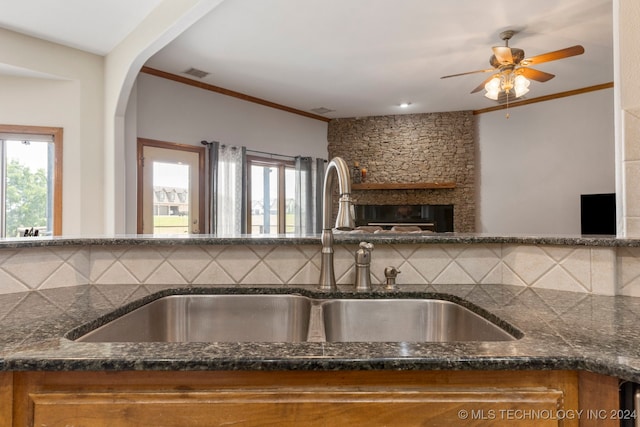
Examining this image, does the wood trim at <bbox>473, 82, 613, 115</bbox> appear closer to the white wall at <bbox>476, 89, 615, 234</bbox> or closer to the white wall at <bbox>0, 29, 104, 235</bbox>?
the white wall at <bbox>476, 89, 615, 234</bbox>

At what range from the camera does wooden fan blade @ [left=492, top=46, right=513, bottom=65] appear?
3143mm

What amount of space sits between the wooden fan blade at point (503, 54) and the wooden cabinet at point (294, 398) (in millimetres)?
3151

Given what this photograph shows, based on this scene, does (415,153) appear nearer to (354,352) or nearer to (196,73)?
(196,73)

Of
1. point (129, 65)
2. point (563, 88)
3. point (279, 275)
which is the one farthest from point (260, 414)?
point (563, 88)

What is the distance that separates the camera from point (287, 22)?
3273 mm

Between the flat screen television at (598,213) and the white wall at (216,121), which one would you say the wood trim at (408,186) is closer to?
the white wall at (216,121)

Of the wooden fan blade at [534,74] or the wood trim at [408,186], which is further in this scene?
the wood trim at [408,186]

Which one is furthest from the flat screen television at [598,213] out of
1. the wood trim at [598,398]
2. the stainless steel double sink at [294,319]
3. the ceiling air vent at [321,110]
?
the wood trim at [598,398]

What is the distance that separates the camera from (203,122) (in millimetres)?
4883

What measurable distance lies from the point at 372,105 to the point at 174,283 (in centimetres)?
513

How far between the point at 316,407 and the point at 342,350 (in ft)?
0.36

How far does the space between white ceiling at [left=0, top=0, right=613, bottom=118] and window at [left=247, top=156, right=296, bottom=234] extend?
3.95 feet

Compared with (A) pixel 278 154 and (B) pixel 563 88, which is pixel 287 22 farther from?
(B) pixel 563 88

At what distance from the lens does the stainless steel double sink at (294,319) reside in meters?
1.18
